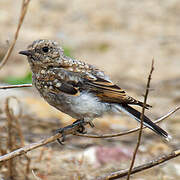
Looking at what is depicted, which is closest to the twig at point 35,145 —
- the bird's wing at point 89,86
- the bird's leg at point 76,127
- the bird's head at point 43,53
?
the bird's leg at point 76,127

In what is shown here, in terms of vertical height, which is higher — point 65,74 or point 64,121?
point 65,74

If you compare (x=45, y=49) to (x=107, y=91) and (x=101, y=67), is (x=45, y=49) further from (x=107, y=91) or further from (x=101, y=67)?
(x=101, y=67)

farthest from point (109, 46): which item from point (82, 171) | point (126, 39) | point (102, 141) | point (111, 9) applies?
point (82, 171)

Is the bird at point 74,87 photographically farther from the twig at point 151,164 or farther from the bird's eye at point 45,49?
the twig at point 151,164

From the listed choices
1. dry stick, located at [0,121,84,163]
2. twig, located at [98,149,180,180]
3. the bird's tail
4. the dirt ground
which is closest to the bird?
the bird's tail

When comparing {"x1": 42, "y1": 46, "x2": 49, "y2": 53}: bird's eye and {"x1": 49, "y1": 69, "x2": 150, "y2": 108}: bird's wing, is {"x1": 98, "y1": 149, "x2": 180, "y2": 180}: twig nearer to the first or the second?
{"x1": 49, "y1": 69, "x2": 150, "y2": 108}: bird's wing

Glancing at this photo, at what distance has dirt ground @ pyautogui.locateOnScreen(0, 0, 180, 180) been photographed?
5.44m

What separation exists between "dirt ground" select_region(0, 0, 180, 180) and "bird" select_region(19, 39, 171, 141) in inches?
29.4

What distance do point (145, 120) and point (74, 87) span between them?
2.20ft

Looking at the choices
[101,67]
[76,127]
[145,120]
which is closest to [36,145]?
[76,127]

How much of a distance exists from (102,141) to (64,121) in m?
0.81

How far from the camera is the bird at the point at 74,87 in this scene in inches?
163

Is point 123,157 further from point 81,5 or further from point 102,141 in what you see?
point 81,5

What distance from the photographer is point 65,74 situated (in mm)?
4281
